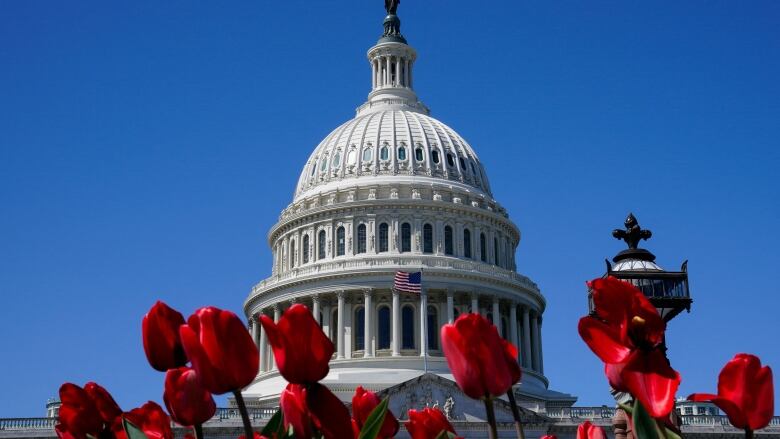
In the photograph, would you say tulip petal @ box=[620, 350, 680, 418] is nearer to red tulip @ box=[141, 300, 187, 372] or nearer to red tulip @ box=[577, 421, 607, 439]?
red tulip @ box=[577, 421, 607, 439]

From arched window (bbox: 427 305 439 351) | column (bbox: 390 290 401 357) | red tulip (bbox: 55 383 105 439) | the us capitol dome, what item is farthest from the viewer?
arched window (bbox: 427 305 439 351)

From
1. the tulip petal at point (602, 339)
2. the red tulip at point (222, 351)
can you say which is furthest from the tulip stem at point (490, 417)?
the red tulip at point (222, 351)

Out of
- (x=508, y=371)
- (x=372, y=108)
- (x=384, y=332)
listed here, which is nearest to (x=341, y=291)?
(x=384, y=332)

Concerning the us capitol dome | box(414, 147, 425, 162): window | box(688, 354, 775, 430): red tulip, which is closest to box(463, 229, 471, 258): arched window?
the us capitol dome

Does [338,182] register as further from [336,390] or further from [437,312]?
[336,390]

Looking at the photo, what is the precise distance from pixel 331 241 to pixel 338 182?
240 inches

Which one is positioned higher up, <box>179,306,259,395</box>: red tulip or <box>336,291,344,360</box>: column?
<box>336,291,344,360</box>: column

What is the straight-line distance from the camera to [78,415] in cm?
477

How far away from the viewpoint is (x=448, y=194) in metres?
94.2

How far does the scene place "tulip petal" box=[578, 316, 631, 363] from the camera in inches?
164

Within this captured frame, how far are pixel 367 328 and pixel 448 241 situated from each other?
39.4 ft

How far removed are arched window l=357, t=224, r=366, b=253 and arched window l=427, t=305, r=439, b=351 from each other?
26.3 ft

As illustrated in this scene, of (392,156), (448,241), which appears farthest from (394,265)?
(392,156)

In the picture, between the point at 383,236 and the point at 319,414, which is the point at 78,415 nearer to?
the point at 319,414
